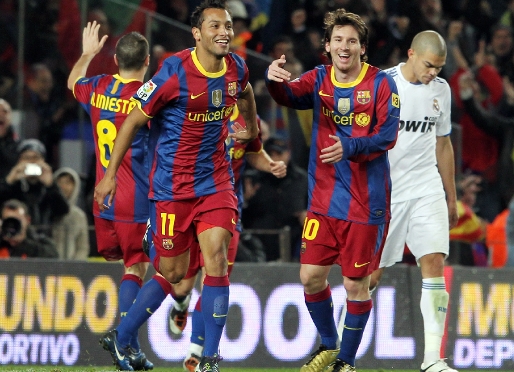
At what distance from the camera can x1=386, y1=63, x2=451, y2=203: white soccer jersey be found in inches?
295

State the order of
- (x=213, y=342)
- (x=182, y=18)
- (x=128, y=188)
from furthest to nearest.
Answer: (x=182, y=18)
(x=128, y=188)
(x=213, y=342)

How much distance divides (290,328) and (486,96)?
6160mm

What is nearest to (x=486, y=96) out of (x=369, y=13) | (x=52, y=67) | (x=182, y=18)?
(x=369, y=13)

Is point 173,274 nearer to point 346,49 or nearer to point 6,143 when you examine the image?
point 346,49

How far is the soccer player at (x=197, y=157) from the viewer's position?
6.41 meters

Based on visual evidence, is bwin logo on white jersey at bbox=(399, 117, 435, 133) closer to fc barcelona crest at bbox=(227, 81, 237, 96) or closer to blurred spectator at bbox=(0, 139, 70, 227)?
fc barcelona crest at bbox=(227, 81, 237, 96)

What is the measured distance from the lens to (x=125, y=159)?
7.47 m

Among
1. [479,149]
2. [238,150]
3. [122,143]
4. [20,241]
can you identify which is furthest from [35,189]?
[479,149]

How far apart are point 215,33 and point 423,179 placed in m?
2.08

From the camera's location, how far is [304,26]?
1369 centimetres

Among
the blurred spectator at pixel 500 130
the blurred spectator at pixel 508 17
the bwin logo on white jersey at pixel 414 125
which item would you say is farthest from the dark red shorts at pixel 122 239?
the blurred spectator at pixel 508 17

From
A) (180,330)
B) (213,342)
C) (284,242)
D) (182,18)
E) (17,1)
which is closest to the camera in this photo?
(213,342)

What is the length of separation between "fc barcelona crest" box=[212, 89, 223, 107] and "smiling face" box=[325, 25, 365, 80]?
834 millimetres

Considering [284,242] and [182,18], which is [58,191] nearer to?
[284,242]
